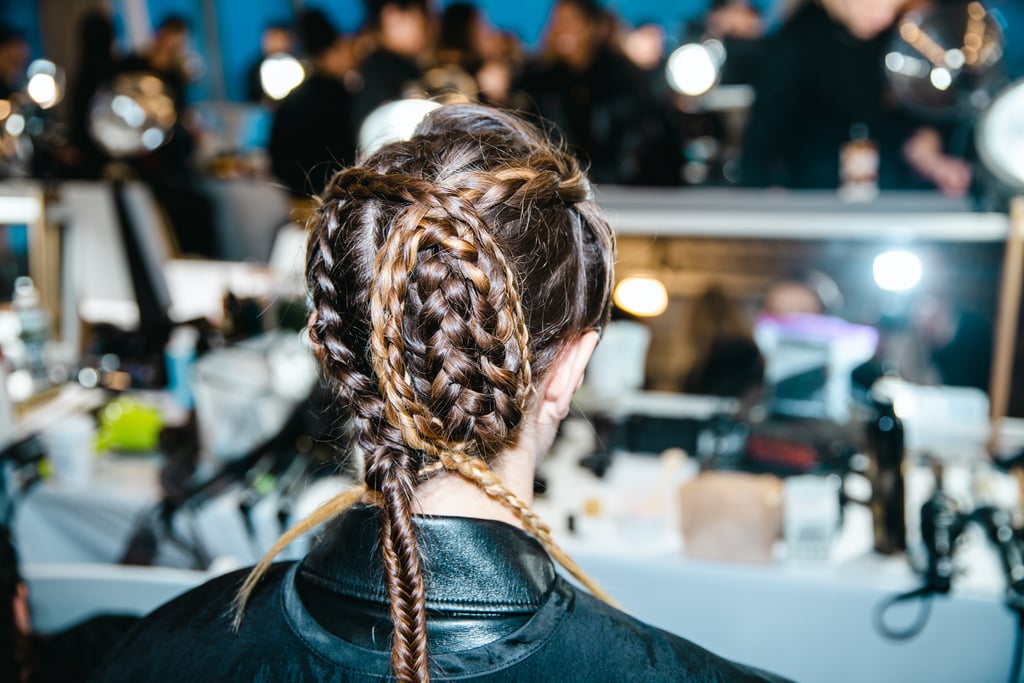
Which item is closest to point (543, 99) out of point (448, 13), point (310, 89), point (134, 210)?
point (448, 13)

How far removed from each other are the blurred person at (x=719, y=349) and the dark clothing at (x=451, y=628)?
4.80 feet

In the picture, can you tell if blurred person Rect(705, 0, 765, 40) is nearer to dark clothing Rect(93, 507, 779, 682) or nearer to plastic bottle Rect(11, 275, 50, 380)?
plastic bottle Rect(11, 275, 50, 380)

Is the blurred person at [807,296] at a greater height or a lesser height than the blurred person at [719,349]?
greater

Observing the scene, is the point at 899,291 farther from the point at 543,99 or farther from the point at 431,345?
the point at 543,99

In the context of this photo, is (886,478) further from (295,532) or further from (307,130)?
(307,130)

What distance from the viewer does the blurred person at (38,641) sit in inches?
41.6

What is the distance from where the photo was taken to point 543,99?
302cm

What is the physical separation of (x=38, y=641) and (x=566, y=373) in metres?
1.07

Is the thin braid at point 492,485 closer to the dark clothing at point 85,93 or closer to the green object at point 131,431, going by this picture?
the green object at point 131,431

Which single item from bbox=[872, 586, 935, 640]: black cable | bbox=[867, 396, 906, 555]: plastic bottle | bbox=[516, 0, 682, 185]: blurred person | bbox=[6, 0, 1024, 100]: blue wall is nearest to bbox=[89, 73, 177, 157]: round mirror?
bbox=[516, 0, 682, 185]: blurred person

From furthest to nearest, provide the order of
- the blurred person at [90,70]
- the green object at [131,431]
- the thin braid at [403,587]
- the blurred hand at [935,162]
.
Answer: the blurred person at [90,70]
the blurred hand at [935,162]
the green object at [131,431]
the thin braid at [403,587]

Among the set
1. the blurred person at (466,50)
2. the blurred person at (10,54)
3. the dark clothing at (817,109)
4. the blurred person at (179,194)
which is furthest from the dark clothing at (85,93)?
the dark clothing at (817,109)

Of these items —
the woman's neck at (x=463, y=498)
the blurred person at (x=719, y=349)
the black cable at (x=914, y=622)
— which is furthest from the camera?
the blurred person at (x=719, y=349)

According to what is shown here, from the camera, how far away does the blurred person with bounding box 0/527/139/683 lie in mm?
1057
